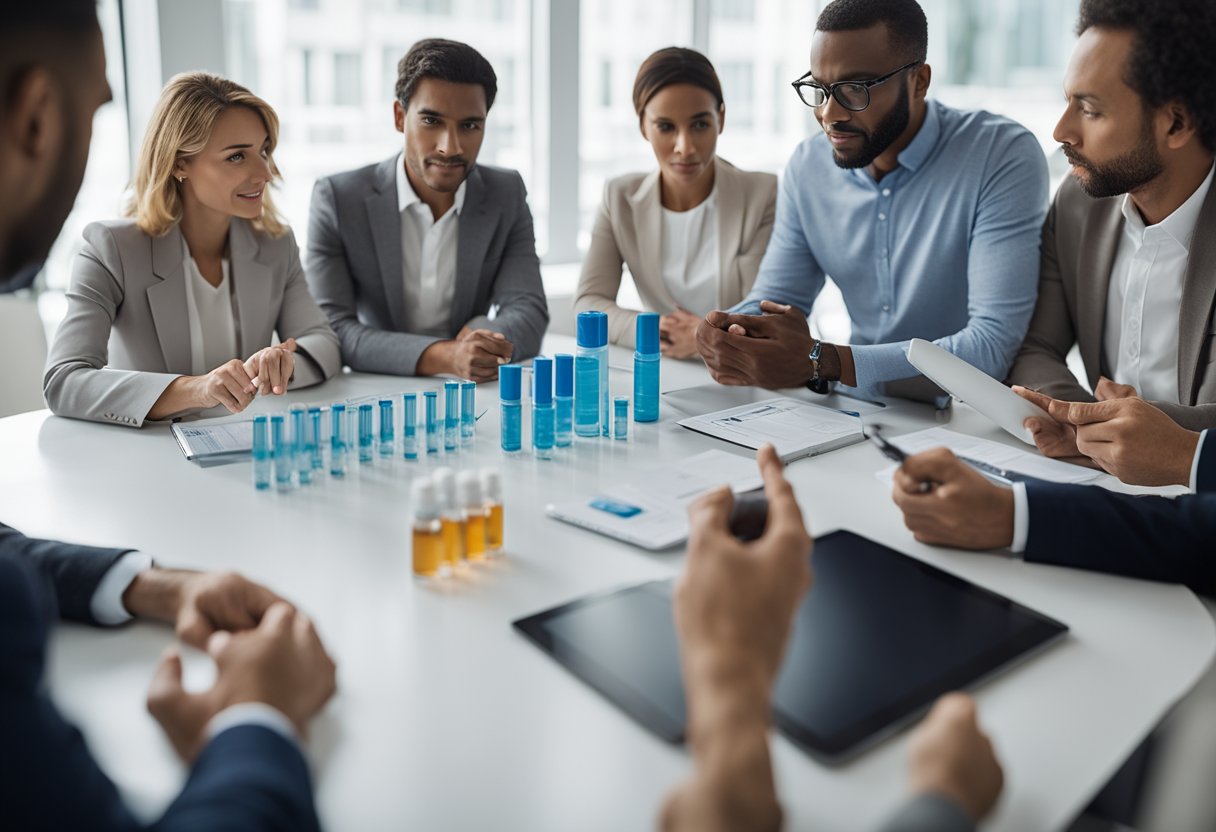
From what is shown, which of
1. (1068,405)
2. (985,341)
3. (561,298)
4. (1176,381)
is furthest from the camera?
(561,298)

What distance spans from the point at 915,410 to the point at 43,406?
2271mm

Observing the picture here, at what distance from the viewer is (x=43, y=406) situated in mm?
2746

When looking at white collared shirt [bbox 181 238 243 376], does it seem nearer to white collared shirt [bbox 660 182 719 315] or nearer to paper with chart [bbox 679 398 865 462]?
paper with chart [bbox 679 398 865 462]

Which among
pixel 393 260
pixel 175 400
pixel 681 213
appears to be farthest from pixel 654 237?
pixel 175 400

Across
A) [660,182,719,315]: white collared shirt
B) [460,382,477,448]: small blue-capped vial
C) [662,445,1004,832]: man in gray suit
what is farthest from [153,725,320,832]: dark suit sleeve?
[660,182,719,315]: white collared shirt

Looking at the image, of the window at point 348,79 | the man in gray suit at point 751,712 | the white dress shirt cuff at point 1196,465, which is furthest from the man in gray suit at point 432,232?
the man in gray suit at point 751,712

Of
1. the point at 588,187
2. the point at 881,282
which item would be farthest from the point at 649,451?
the point at 588,187

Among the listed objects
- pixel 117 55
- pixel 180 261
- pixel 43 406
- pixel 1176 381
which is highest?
pixel 117 55

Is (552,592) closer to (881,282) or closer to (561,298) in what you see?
(881,282)

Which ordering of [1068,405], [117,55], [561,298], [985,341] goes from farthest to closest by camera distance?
[561,298], [117,55], [985,341], [1068,405]

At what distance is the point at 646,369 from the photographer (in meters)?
2.15

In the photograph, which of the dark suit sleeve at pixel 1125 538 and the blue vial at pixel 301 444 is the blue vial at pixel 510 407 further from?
the dark suit sleeve at pixel 1125 538

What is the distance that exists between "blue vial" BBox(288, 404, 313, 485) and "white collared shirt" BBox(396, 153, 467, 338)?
1.38 meters

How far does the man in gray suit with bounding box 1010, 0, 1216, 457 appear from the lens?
211 cm
